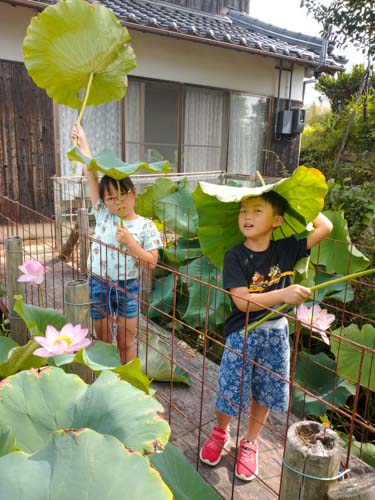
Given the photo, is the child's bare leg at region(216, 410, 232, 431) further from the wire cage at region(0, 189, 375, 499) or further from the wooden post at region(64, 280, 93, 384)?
the wooden post at region(64, 280, 93, 384)

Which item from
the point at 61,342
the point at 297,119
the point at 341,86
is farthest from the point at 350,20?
the point at 61,342

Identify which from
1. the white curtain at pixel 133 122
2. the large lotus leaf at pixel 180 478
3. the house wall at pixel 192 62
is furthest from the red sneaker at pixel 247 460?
the white curtain at pixel 133 122

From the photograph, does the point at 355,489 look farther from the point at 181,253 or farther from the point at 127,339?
the point at 181,253

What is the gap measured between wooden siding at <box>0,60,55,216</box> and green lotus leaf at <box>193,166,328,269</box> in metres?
3.45

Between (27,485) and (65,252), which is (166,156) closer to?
(65,252)

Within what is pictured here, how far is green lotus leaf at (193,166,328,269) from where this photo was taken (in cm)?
143

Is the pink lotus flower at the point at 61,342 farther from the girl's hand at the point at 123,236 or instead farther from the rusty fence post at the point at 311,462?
the rusty fence post at the point at 311,462

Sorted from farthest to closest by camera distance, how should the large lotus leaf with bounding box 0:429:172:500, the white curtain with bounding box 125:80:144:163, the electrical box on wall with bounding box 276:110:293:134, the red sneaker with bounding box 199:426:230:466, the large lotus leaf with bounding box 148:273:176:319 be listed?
the electrical box on wall with bounding box 276:110:293:134 < the white curtain with bounding box 125:80:144:163 < the large lotus leaf with bounding box 148:273:176:319 < the red sneaker with bounding box 199:426:230:466 < the large lotus leaf with bounding box 0:429:172:500

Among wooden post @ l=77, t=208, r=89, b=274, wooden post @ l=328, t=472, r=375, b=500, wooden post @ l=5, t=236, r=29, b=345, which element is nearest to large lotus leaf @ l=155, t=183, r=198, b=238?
wooden post @ l=77, t=208, r=89, b=274

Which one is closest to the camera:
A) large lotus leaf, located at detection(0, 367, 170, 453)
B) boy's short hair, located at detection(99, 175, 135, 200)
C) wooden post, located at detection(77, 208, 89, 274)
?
large lotus leaf, located at detection(0, 367, 170, 453)

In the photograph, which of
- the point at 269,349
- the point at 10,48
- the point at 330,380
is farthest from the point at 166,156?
the point at 269,349

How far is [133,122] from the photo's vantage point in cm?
581

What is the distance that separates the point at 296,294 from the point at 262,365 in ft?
1.42

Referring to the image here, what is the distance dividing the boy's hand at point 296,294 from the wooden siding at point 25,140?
409cm
